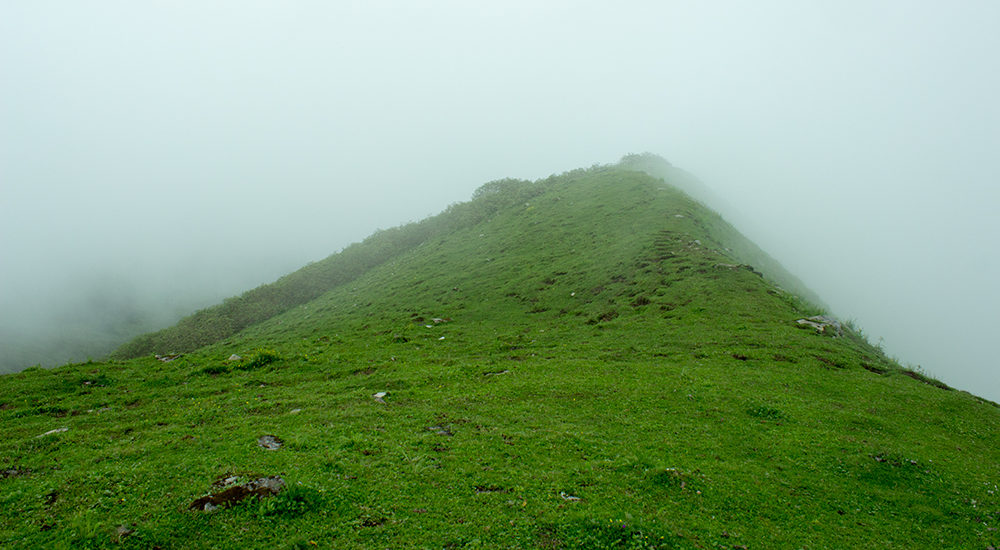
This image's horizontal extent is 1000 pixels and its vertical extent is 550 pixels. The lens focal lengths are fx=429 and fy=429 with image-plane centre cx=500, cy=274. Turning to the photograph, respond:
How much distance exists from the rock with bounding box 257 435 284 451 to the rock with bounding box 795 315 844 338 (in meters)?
25.8

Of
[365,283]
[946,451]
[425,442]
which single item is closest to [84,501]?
[425,442]

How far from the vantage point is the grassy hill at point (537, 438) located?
920 centimetres

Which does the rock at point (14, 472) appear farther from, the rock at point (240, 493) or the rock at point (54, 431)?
the rock at point (240, 493)

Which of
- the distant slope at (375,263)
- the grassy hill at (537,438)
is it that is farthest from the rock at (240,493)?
the distant slope at (375,263)

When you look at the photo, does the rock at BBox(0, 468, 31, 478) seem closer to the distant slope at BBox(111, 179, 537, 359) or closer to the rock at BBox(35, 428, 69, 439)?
the rock at BBox(35, 428, 69, 439)

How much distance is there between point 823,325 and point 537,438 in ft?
65.5

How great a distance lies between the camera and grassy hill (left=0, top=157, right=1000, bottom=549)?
9.20 metres

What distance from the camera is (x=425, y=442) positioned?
13.4 metres

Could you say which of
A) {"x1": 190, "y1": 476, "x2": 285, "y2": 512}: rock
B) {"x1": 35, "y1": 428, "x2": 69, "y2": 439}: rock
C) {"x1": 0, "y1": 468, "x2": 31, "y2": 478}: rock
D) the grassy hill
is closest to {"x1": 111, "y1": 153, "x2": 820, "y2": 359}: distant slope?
the grassy hill

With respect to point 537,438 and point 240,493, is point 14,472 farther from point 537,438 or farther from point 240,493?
point 537,438

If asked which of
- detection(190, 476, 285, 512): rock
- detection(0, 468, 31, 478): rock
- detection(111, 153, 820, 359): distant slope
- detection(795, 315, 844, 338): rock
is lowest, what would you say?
detection(795, 315, 844, 338): rock

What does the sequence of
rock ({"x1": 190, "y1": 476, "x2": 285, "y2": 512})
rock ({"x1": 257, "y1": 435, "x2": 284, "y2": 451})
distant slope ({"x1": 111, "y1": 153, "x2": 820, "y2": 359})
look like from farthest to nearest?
distant slope ({"x1": 111, "y1": 153, "x2": 820, "y2": 359}), rock ({"x1": 257, "y1": 435, "x2": 284, "y2": 451}), rock ({"x1": 190, "y1": 476, "x2": 285, "y2": 512})

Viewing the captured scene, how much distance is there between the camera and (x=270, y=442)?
508 inches

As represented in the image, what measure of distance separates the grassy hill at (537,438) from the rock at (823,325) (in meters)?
0.60
